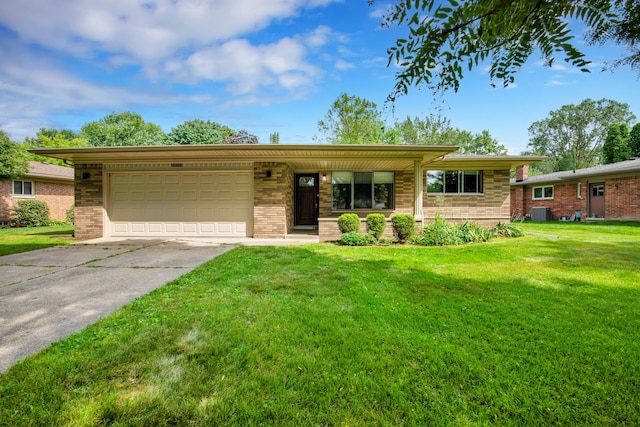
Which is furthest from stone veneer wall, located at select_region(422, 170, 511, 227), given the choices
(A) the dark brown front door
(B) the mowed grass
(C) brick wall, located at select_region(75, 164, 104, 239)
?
(C) brick wall, located at select_region(75, 164, 104, 239)

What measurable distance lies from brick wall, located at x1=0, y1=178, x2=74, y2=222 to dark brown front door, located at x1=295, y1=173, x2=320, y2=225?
1494cm

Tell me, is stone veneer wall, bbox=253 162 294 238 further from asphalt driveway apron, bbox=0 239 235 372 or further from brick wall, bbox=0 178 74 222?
brick wall, bbox=0 178 74 222

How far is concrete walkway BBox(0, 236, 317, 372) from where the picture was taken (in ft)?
8.96

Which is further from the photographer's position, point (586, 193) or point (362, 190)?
point (586, 193)

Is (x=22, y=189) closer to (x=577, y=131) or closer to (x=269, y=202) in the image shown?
(x=269, y=202)

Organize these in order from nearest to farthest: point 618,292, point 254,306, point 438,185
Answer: point 254,306, point 618,292, point 438,185

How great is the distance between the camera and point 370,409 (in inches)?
68.1

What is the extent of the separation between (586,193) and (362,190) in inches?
572

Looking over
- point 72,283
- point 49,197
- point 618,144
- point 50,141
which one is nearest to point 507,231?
point 72,283

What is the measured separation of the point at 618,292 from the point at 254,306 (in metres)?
4.93

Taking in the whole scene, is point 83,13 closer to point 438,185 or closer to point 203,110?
point 438,185

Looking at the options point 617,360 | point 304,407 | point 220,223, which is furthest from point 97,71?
point 617,360

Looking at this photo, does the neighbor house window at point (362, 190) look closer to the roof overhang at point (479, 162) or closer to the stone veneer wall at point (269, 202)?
the roof overhang at point (479, 162)

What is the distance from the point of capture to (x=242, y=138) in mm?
29266
